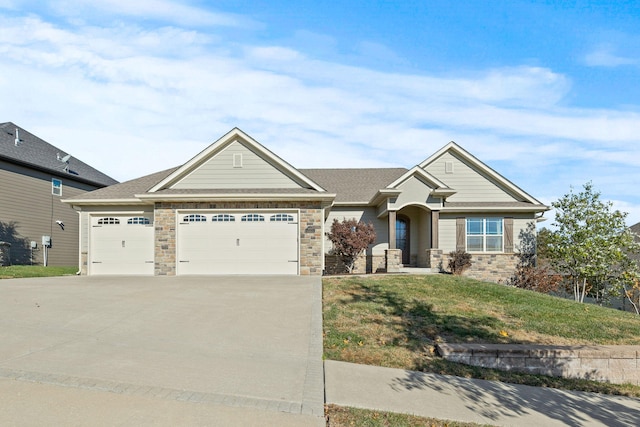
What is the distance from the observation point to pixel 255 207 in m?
16.2

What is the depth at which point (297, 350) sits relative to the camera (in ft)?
23.8

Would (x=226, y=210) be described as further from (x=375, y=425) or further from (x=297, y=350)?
(x=375, y=425)

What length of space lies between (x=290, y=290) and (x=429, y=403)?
7.42 meters

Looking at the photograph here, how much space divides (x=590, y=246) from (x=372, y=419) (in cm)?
1591

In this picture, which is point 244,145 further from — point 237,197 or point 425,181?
point 425,181

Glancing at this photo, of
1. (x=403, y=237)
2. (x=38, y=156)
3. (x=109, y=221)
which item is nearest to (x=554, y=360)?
(x=403, y=237)

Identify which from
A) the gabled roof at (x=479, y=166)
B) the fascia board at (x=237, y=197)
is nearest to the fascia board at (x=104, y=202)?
the fascia board at (x=237, y=197)

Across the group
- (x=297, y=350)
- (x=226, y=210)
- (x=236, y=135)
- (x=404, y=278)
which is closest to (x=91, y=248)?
(x=226, y=210)

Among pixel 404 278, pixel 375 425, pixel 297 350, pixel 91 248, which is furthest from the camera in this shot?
pixel 91 248

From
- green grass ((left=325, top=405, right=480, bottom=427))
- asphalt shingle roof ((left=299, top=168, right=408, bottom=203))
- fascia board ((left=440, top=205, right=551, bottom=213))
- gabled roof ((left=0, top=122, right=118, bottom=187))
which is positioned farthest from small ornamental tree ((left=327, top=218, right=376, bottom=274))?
gabled roof ((left=0, top=122, right=118, bottom=187))

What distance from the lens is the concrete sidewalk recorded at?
5227 millimetres

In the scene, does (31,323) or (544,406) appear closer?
(544,406)

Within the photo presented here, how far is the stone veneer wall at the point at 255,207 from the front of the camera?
16.1 meters

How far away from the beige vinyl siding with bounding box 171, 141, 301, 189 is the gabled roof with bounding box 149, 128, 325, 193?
0.11m
